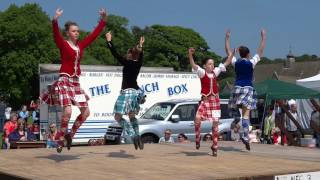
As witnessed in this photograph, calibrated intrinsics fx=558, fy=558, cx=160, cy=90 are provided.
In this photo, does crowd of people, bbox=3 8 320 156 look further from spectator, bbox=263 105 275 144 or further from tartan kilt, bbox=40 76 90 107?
spectator, bbox=263 105 275 144

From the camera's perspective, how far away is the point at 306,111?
21.5m

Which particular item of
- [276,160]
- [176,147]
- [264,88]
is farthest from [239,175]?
[264,88]

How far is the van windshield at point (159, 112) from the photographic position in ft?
59.7

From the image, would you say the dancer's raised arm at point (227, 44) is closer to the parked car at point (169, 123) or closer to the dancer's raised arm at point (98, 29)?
the dancer's raised arm at point (98, 29)

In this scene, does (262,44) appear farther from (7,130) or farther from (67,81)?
(7,130)

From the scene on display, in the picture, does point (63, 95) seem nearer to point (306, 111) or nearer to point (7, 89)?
point (306, 111)

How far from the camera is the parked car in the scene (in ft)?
57.5

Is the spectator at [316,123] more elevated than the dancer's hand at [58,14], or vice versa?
the dancer's hand at [58,14]

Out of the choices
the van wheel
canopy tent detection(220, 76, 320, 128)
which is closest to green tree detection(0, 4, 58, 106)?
the van wheel

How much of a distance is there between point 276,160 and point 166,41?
6154cm

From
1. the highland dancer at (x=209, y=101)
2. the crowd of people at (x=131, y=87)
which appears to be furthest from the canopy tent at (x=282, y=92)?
the highland dancer at (x=209, y=101)

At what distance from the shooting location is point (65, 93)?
7.79 meters

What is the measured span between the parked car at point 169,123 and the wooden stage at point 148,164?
7.39 meters

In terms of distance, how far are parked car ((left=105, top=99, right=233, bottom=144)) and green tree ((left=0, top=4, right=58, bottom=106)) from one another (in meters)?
35.1
